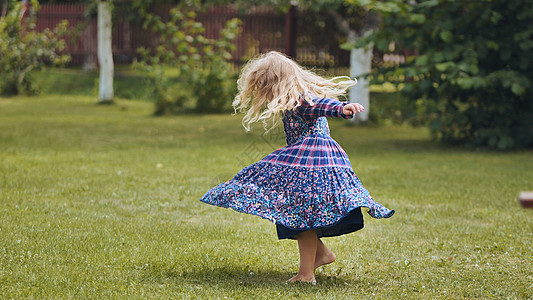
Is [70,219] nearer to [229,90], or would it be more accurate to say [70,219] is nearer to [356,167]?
[356,167]

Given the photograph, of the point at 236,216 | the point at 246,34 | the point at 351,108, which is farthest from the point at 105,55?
the point at 351,108

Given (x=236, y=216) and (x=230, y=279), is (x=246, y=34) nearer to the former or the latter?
(x=236, y=216)

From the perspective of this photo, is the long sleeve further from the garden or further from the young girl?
the garden

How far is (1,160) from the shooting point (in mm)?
8641

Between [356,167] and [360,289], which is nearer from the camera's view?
[360,289]

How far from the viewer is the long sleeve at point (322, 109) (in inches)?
158

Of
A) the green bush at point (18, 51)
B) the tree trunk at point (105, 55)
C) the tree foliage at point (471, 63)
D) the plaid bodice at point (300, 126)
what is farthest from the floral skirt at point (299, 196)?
the green bush at point (18, 51)

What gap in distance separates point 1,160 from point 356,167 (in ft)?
13.8

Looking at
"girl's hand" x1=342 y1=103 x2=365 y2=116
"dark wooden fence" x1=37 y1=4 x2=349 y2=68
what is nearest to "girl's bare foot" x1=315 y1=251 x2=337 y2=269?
"girl's hand" x1=342 y1=103 x2=365 y2=116

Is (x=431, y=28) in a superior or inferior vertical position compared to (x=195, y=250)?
superior

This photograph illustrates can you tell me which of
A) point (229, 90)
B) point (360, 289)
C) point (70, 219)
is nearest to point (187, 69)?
point (229, 90)

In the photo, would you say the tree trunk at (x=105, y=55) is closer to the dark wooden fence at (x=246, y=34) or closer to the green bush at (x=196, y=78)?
the dark wooden fence at (x=246, y=34)

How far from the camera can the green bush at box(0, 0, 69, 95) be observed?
18406 millimetres

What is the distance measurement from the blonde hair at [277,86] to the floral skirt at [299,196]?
0.34 meters
